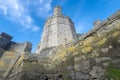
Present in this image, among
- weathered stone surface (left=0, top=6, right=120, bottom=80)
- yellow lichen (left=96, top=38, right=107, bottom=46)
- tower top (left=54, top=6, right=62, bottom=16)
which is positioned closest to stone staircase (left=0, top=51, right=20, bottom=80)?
weathered stone surface (left=0, top=6, right=120, bottom=80)

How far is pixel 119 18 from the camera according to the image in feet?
13.7

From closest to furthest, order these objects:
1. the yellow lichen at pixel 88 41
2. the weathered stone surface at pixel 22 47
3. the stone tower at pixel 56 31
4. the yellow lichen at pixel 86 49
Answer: the yellow lichen at pixel 86 49, the yellow lichen at pixel 88 41, the weathered stone surface at pixel 22 47, the stone tower at pixel 56 31

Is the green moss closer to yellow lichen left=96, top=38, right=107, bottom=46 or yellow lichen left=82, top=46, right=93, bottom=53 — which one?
yellow lichen left=96, top=38, right=107, bottom=46

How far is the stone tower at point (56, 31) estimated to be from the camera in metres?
42.5

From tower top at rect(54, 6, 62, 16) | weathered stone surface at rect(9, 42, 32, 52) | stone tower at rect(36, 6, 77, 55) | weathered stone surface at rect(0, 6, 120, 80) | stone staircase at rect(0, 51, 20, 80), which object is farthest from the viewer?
tower top at rect(54, 6, 62, 16)

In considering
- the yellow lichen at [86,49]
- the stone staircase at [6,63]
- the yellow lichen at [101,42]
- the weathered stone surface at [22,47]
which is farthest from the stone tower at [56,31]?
the yellow lichen at [101,42]

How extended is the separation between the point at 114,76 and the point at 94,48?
1159mm

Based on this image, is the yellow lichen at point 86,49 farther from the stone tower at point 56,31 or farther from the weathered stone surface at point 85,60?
the stone tower at point 56,31

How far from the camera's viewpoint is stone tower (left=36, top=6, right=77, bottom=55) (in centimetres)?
4253

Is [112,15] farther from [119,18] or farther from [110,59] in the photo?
[110,59]

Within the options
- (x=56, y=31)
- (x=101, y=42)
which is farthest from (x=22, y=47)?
(x=56, y=31)

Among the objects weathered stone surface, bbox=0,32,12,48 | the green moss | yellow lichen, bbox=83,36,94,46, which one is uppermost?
weathered stone surface, bbox=0,32,12,48

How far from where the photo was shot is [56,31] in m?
45.1

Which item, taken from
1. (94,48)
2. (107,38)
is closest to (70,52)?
(94,48)
